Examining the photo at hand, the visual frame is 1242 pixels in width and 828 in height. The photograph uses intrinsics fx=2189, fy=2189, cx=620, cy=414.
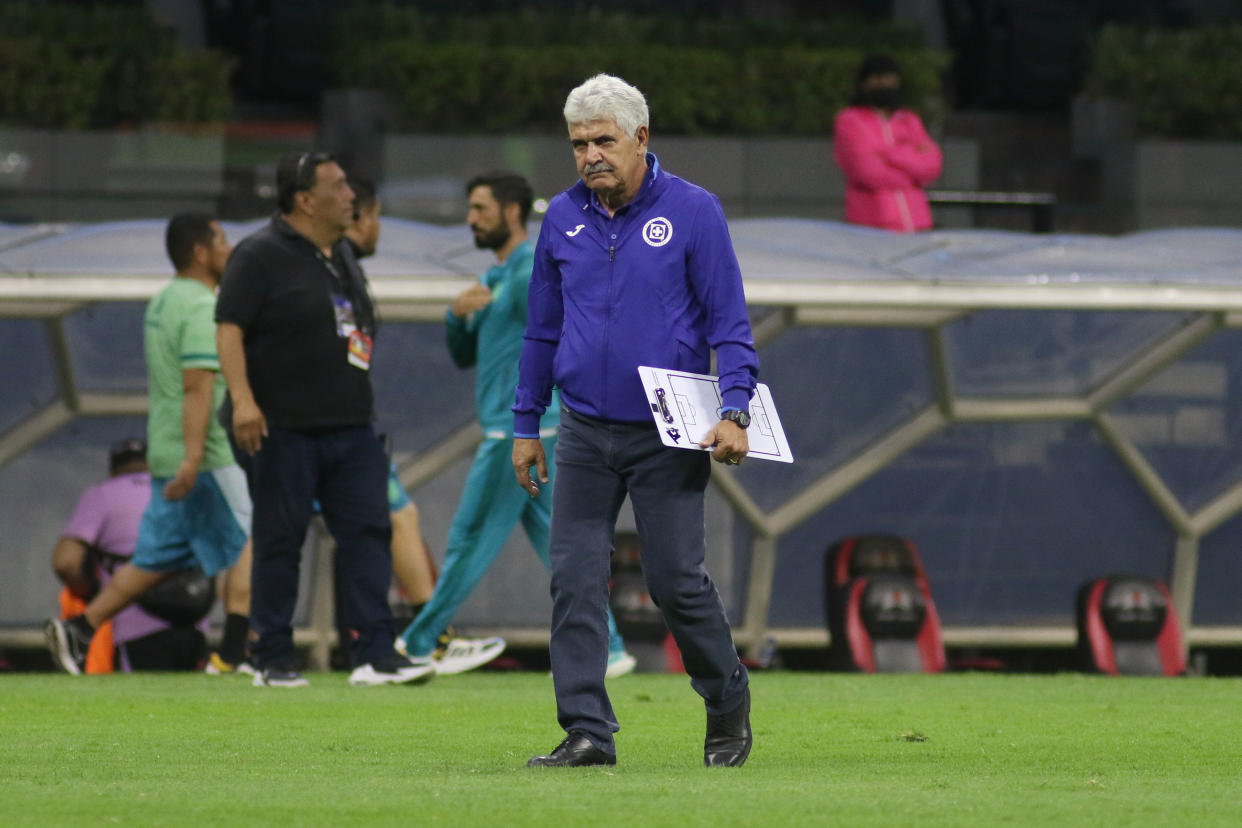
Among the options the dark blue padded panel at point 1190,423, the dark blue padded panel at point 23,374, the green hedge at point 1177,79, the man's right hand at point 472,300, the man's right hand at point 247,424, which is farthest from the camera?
the green hedge at point 1177,79

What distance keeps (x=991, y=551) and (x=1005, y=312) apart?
4.63ft

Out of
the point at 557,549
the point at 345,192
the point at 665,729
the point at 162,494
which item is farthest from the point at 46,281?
the point at 557,549

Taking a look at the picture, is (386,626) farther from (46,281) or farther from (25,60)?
(25,60)

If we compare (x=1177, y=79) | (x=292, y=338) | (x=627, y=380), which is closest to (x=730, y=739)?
(x=627, y=380)

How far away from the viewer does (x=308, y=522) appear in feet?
27.1

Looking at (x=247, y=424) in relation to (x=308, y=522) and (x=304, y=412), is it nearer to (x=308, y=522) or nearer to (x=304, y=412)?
(x=304, y=412)

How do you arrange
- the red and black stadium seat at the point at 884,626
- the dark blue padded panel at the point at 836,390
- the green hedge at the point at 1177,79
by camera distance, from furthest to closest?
the green hedge at the point at 1177,79, the dark blue padded panel at the point at 836,390, the red and black stadium seat at the point at 884,626

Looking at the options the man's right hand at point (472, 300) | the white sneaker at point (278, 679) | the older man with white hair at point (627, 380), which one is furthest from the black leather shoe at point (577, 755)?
the man's right hand at point (472, 300)

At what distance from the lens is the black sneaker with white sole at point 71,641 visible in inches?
381

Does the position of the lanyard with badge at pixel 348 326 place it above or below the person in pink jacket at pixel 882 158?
below

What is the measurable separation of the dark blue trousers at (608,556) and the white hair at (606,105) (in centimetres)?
75

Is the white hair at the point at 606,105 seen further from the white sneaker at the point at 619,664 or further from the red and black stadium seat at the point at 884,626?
the red and black stadium seat at the point at 884,626

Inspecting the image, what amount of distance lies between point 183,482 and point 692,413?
3.94 meters

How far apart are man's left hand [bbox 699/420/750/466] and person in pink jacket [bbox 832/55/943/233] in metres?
6.26
